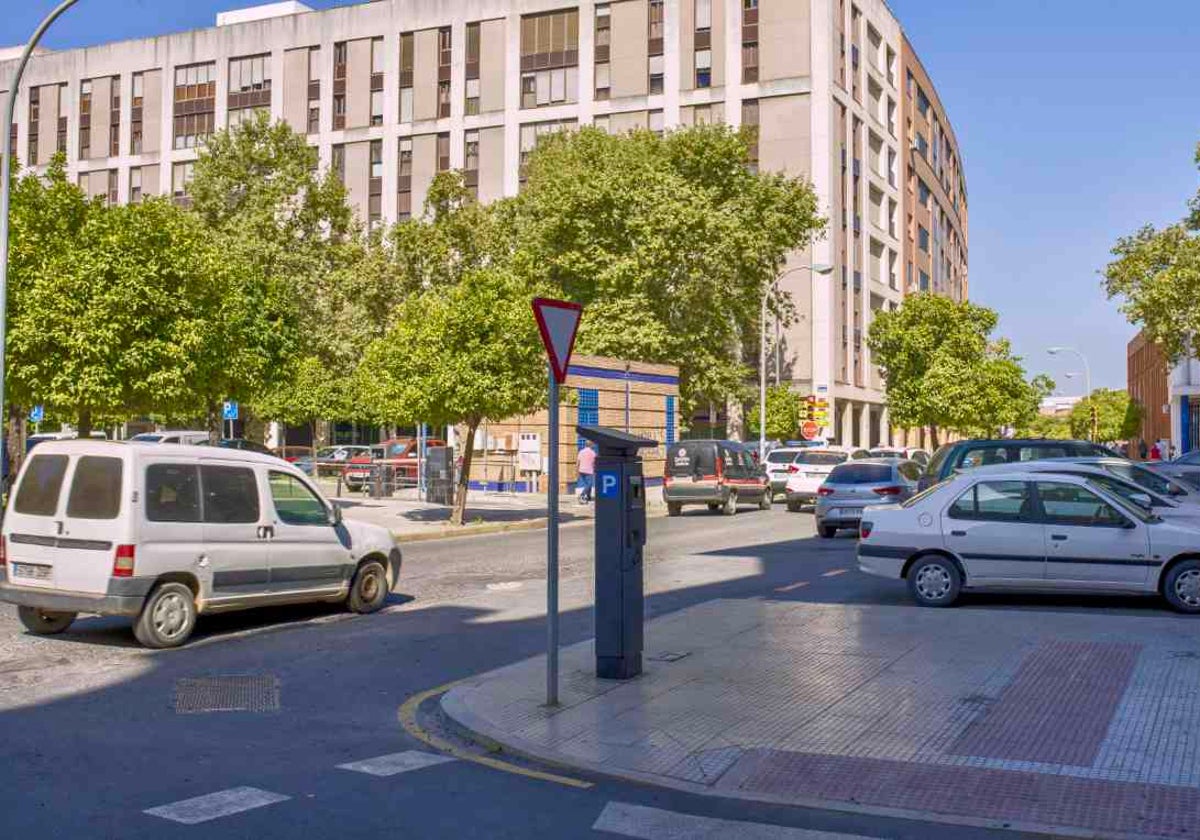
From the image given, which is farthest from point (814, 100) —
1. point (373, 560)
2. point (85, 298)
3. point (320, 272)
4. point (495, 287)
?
point (373, 560)

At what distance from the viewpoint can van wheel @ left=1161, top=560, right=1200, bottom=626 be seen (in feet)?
39.1

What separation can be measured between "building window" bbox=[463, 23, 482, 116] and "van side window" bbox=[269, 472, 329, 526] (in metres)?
56.6

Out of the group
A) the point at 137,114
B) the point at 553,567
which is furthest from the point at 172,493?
the point at 137,114

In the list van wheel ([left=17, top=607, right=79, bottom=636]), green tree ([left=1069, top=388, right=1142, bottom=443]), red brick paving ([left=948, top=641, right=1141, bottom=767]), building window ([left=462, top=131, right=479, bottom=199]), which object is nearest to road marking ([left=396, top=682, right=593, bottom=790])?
red brick paving ([left=948, top=641, right=1141, bottom=767])

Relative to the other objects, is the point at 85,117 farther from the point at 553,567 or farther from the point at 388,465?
the point at 553,567

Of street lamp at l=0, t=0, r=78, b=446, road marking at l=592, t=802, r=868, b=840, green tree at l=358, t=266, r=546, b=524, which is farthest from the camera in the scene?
green tree at l=358, t=266, r=546, b=524

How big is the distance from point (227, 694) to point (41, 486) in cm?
328

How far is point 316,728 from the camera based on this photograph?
7684 mm

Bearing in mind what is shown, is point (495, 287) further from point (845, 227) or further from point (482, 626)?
point (845, 227)

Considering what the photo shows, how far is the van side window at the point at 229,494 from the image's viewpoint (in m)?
11.0

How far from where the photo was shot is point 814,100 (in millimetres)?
58969

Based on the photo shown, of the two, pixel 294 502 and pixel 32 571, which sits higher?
pixel 294 502

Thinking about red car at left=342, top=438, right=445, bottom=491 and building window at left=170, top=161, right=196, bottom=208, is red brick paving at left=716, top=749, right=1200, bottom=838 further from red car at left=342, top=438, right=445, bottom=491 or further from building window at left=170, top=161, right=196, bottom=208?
building window at left=170, top=161, right=196, bottom=208

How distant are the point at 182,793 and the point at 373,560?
23.1 ft
